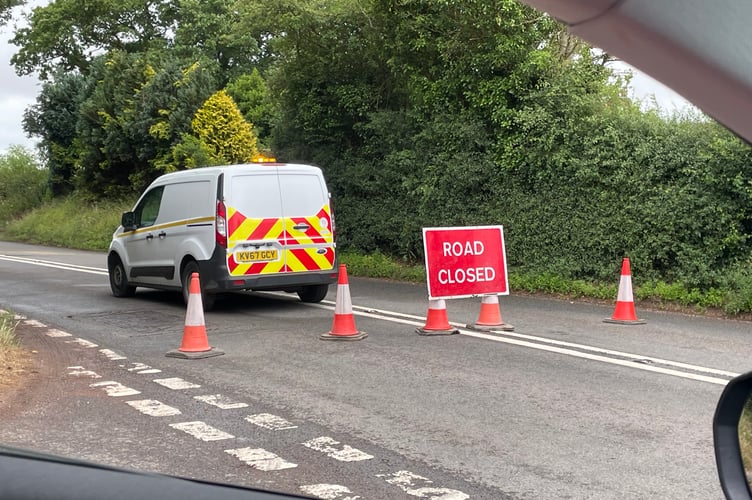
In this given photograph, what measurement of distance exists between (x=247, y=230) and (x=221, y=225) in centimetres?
35

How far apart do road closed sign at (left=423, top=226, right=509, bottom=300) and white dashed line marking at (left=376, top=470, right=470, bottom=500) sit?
5.14 meters

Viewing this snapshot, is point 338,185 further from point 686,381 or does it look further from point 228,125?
point 686,381

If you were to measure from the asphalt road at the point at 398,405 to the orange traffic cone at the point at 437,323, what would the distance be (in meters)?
0.22

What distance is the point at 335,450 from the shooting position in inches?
220

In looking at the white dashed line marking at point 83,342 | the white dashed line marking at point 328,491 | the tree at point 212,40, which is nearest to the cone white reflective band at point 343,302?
the white dashed line marking at point 83,342

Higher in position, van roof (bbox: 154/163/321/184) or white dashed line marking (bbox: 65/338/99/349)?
van roof (bbox: 154/163/321/184)

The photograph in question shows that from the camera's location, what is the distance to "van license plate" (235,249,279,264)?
471 inches

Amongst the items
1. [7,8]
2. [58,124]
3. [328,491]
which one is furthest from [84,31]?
[328,491]

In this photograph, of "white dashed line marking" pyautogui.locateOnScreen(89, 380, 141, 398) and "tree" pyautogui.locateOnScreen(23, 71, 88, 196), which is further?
"tree" pyautogui.locateOnScreen(23, 71, 88, 196)

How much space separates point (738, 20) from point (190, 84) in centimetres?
3285

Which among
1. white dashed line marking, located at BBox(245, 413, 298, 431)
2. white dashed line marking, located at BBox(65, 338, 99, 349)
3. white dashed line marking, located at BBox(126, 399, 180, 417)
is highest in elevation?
white dashed line marking, located at BBox(65, 338, 99, 349)

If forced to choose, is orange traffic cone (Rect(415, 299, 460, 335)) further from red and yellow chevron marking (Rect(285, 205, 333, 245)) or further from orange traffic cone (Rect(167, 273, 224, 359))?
red and yellow chevron marking (Rect(285, 205, 333, 245))

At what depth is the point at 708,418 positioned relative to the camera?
6453mm

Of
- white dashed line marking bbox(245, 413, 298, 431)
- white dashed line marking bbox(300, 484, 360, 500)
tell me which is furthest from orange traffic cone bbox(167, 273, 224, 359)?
white dashed line marking bbox(300, 484, 360, 500)
